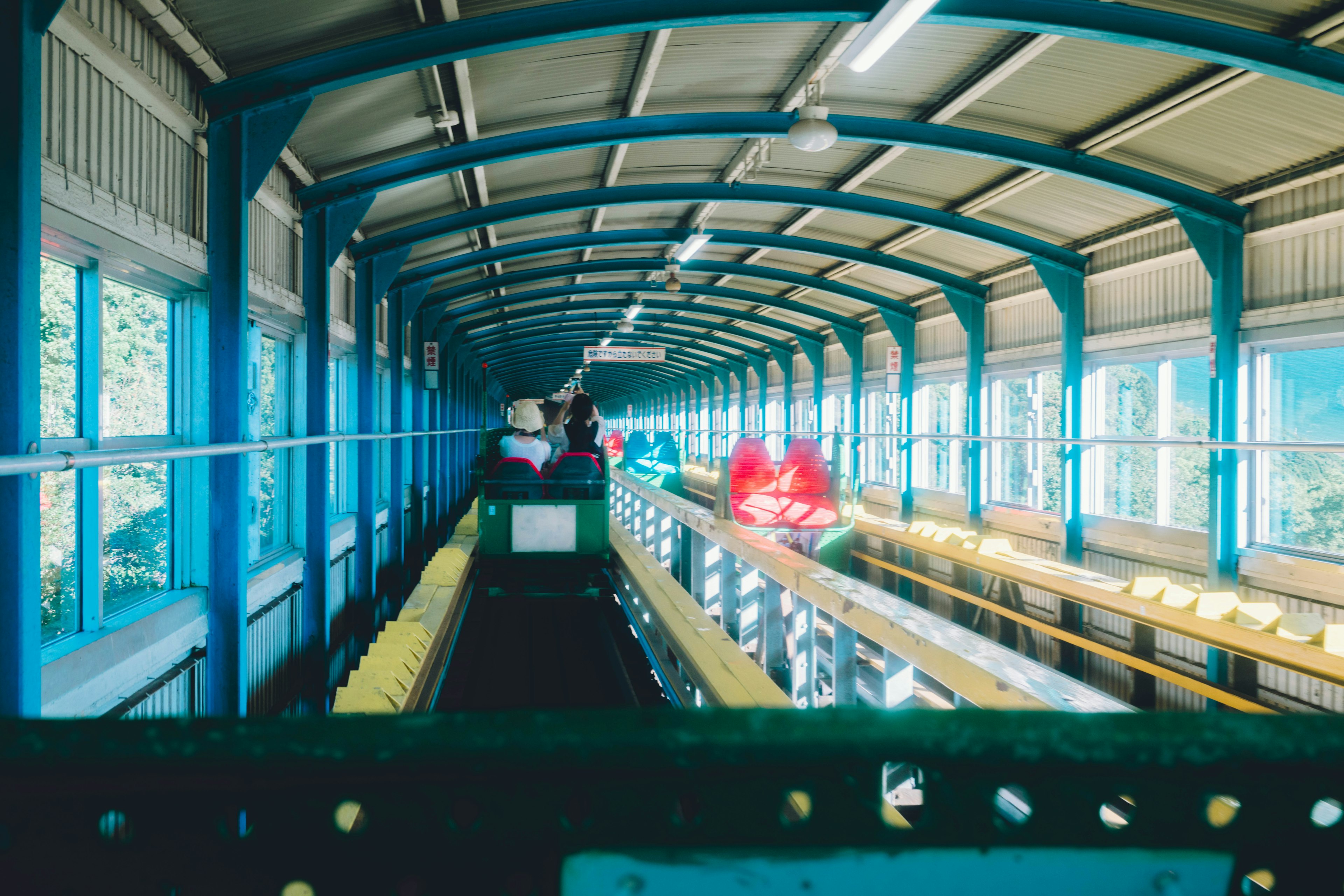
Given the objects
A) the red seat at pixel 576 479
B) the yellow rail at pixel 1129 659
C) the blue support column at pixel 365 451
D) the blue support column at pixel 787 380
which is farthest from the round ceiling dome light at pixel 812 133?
the blue support column at pixel 787 380

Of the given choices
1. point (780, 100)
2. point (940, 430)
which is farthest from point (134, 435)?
point (940, 430)

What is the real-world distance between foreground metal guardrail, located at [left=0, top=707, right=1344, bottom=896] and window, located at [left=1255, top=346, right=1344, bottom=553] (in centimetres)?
722

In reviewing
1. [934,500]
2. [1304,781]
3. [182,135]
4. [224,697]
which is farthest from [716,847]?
[934,500]

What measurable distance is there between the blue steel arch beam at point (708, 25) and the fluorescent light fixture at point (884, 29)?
0.60ft

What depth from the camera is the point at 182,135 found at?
3.82 meters

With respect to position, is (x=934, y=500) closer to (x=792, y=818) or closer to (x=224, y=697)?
(x=224, y=697)

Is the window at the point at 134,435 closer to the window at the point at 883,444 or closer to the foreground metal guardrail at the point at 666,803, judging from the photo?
the foreground metal guardrail at the point at 666,803

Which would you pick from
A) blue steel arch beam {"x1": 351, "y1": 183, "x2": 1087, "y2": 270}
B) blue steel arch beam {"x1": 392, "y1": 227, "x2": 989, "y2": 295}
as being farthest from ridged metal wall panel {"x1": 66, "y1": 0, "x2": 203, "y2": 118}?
blue steel arch beam {"x1": 392, "y1": 227, "x2": 989, "y2": 295}

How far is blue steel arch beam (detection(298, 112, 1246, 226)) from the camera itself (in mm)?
5602

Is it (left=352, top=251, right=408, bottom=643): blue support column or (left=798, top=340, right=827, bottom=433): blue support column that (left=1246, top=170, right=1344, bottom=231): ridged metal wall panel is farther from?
(left=798, top=340, right=827, bottom=433): blue support column

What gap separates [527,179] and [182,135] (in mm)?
3948

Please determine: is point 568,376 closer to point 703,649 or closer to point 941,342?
point 941,342

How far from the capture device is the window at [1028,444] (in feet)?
32.2

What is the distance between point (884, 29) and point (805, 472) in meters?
3.35
